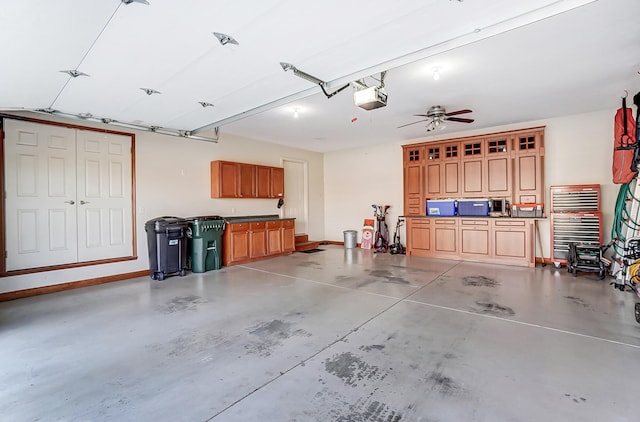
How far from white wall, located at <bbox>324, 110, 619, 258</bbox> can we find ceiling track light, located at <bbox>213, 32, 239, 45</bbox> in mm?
6248

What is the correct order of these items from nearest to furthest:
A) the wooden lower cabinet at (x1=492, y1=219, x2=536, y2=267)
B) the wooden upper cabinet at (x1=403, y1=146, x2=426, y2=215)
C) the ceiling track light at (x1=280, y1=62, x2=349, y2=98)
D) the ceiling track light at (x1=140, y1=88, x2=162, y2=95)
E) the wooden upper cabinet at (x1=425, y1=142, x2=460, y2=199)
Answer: the ceiling track light at (x1=280, y1=62, x2=349, y2=98)
the ceiling track light at (x1=140, y1=88, x2=162, y2=95)
the wooden lower cabinet at (x1=492, y1=219, x2=536, y2=267)
the wooden upper cabinet at (x1=425, y1=142, x2=460, y2=199)
the wooden upper cabinet at (x1=403, y1=146, x2=426, y2=215)

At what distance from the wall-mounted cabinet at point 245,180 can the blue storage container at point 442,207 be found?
3.93m

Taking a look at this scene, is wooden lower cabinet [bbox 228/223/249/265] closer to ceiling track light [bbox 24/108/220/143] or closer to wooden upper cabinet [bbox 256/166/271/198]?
wooden upper cabinet [bbox 256/166/271/198]

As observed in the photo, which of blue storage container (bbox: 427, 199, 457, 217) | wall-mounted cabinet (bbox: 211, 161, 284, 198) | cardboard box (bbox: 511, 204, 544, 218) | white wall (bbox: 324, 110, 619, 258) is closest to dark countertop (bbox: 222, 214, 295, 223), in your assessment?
wall-mounted cabinet (bbox: 211, 161, 284, 198)

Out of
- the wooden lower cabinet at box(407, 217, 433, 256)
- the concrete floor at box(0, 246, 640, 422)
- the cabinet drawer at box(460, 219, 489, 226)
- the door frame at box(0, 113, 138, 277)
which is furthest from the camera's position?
Result: the wooden lower cabinet at box(407, 217, 433, 256)

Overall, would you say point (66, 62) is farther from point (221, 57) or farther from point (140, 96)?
point (221, 57)

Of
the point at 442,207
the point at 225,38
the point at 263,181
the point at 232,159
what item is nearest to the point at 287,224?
the point at 263,181

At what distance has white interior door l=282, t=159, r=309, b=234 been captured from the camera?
→ 8.98 metres

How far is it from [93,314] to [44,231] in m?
2.06

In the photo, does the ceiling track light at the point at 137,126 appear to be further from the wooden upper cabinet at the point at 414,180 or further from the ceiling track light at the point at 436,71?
the wooden upper cabinet at the point at 414,180

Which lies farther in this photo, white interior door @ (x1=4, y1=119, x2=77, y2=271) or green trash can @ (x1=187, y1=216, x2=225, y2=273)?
green trash can @ (x1=187, y1=216, x2=225, y2=273)

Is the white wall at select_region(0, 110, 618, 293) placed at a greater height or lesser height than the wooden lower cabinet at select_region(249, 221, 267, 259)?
greater

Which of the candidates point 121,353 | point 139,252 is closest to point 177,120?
point 139,252

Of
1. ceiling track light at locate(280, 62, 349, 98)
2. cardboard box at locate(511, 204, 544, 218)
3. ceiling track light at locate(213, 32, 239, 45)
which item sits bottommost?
cardboard box at locate(511, 204, 544, 218)
